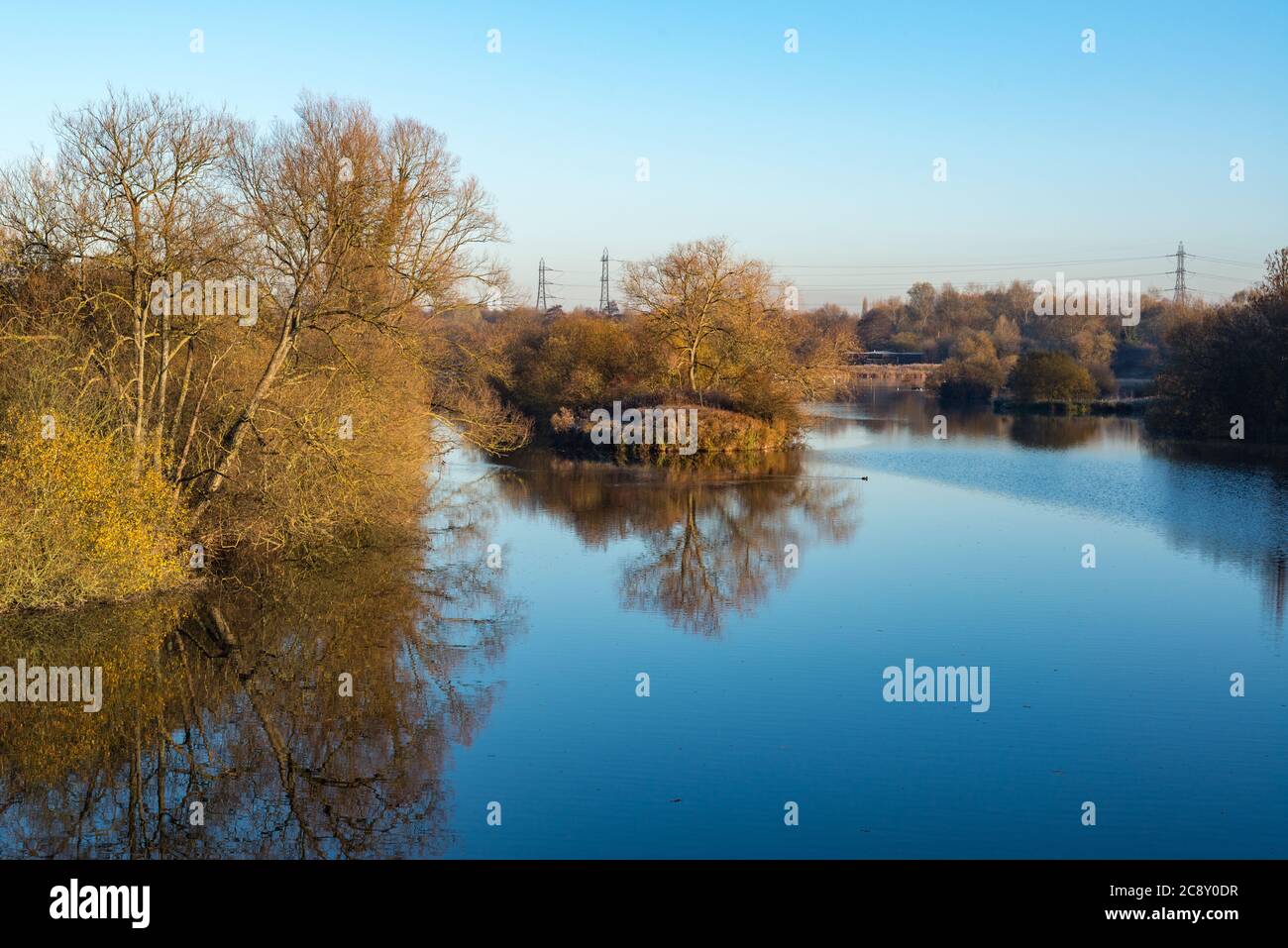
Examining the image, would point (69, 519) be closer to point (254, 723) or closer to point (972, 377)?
point (254, 723)

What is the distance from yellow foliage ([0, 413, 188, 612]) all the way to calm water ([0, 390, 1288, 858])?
59 cm

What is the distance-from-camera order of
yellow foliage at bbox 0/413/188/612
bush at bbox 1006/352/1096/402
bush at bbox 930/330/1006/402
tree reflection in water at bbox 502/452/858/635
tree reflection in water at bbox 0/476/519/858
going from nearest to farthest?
tree reflection in water at bbox 0/476/519/858, yellow foliage at bbox 0/413/188/612, tree reflection in water at bbox 502/452/858/635, bush at bbox 1006/352/1096/402, bush at bbox 930/330/1006/402

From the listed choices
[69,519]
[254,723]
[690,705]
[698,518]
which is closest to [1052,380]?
[698,518]

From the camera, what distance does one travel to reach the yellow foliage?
13.3 m

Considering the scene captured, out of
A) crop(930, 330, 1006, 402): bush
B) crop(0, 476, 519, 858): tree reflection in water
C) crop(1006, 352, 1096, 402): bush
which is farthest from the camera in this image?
crop(930, 330, 1006, 402): bush

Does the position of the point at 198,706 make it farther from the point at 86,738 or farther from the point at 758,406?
the point at 758,406

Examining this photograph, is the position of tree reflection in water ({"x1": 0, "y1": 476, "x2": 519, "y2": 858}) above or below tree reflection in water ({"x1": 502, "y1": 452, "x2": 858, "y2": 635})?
below

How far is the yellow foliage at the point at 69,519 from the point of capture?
1334cm

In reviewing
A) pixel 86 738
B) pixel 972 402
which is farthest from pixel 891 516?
pixel 972 402

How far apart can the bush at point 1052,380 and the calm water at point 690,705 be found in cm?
3744

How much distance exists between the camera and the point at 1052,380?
57938mm

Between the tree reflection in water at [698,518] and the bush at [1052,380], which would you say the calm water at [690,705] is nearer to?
the tree reflection in water at [698,518]

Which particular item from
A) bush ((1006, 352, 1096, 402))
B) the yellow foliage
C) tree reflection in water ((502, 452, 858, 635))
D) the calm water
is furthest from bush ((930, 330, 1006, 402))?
the yellow foliage

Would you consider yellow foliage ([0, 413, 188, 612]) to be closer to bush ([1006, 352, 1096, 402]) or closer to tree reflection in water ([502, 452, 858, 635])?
tree reflection in water ([502, 452, 858, 635])
